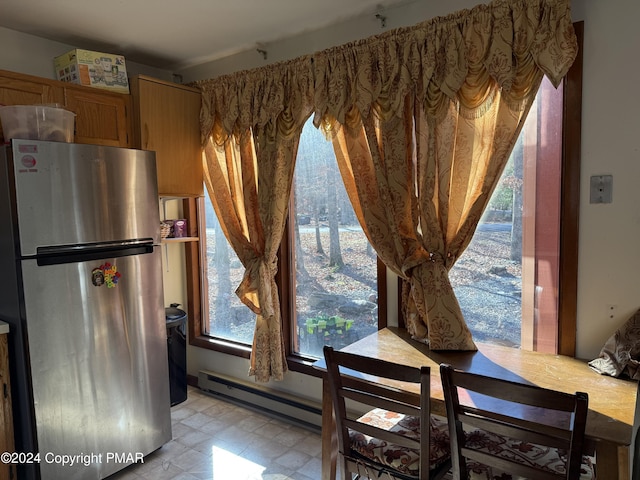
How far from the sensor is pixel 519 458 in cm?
150

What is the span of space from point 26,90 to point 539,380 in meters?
→ 2.88

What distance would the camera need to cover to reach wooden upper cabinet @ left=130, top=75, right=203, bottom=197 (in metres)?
2.71

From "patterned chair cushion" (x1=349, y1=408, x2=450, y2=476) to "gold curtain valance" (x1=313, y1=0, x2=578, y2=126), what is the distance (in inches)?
54.3

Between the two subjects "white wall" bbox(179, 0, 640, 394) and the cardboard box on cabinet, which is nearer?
"white wall" bbox(179, 0, 640, 394)

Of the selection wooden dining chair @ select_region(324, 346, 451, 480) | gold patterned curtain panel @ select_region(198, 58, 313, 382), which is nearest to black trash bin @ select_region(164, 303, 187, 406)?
gold patterned curtain panel @ select_region(198, 58, 313, 382)

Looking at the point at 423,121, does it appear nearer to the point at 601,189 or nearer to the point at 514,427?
the point at 601,189

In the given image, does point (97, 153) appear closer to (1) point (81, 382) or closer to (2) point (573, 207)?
(1) point (81, 382)

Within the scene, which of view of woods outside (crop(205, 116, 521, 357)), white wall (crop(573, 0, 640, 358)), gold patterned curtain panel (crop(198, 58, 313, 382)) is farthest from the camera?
gold patterned curtain panel (crop(198, 58, 313, 382))

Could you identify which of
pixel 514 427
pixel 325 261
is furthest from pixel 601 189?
pixel 325 261

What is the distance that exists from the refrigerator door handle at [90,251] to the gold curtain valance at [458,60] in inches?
49.1

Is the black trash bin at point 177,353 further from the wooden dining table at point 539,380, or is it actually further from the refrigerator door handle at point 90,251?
the wooden dining table at point 539,380

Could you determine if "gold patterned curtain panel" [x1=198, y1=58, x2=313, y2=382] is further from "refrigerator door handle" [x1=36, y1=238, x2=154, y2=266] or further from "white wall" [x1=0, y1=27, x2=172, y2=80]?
"white wall" [x1=0, y1=27, x2=172, y2=80]

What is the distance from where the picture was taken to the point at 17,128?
210 cm

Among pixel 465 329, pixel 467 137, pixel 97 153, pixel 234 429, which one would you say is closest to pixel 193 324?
pixel 234 429
